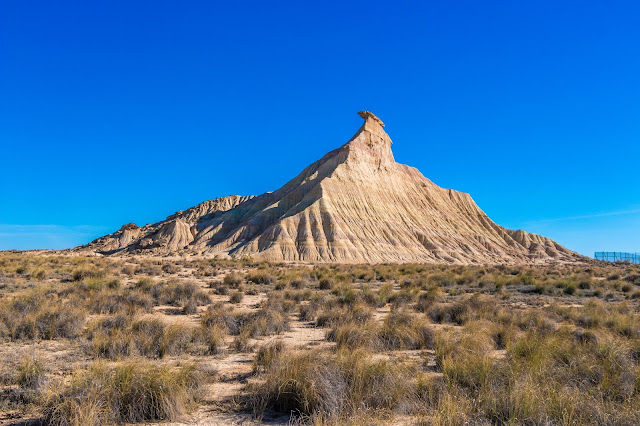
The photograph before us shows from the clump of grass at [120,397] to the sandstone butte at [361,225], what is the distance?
4918 centimetres

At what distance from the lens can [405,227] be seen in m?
67.6

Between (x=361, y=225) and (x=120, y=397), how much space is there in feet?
195

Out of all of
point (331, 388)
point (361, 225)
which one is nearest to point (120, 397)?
point (331, 388)

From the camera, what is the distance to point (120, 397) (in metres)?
4.87

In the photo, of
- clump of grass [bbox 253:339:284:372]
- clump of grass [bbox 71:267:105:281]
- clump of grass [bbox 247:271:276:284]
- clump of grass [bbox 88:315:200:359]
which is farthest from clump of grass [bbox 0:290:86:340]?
clump of grass [bbox 247:271:276:284]

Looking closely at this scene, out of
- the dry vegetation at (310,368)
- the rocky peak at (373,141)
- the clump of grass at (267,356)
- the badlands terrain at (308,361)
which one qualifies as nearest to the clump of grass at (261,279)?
the badlands terrain at (308,361)

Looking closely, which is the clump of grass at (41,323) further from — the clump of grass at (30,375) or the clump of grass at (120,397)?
the clump of grass at (120,397)

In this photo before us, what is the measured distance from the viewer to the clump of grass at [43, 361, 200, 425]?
4496 mm

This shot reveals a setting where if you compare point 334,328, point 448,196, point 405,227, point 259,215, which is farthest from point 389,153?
point 334,328

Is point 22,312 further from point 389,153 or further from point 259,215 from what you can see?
point 389,153

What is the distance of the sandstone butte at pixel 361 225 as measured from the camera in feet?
192

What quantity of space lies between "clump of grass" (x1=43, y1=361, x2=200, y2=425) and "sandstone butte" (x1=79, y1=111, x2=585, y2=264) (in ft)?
161

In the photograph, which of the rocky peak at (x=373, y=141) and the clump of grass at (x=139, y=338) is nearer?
the clump of grass at (x=139, y=338)

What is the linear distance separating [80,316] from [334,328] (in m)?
6.30
